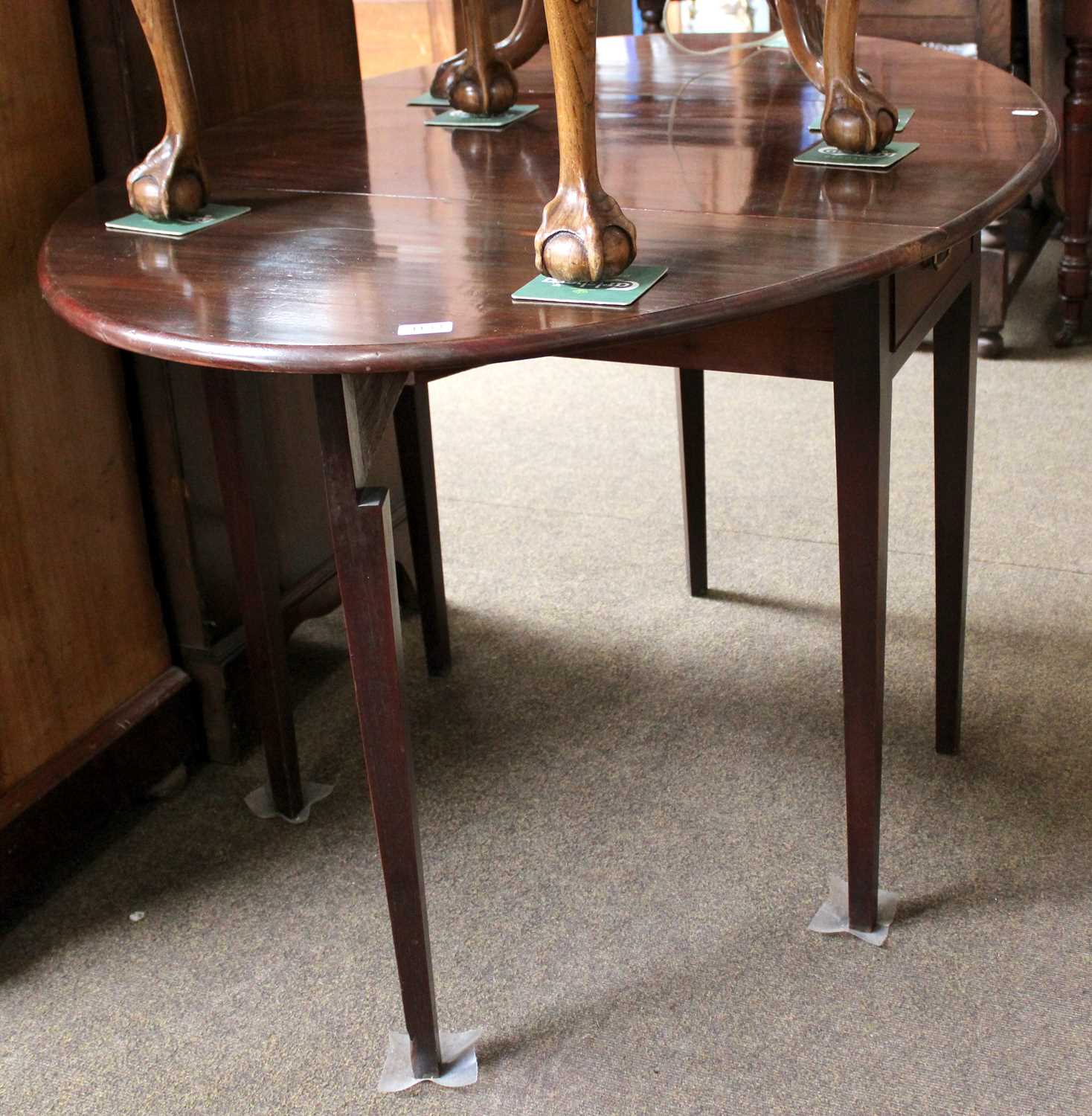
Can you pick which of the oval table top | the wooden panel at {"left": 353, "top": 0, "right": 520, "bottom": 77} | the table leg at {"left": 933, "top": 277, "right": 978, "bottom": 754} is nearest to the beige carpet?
the table leg at {"left": 933, "top": 277, "right": 978, "bottom": 754}

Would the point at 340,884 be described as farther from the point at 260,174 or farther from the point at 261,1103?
the point at 260,174

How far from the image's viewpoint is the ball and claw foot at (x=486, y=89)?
4.86 feet

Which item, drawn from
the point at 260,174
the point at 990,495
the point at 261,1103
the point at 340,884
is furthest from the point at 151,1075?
the point at 990,495

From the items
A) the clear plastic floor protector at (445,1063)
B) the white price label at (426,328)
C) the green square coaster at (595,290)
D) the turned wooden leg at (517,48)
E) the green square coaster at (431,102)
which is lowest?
the clear plastic floor protector at (445,1063)

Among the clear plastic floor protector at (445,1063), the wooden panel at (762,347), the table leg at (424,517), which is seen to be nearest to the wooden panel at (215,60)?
the table leg at (424,517)

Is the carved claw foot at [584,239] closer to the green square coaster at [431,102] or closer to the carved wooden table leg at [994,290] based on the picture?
the green square coaster at [431,102]

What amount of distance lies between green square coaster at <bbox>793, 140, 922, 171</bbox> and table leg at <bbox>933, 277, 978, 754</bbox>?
0.22 metres

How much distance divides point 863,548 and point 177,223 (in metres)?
0.65

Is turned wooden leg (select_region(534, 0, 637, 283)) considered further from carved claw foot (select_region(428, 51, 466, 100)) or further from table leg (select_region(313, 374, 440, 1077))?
carved claw foot (select_region(428, 51, 466, 100))

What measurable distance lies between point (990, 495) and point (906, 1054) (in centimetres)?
121

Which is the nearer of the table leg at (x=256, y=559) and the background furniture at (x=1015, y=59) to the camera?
the table leg at (x=256, y=559)

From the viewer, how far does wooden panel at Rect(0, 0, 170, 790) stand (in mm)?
1317

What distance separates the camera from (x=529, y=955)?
1.36m

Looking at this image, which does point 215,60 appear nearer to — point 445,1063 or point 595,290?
point 595,290
